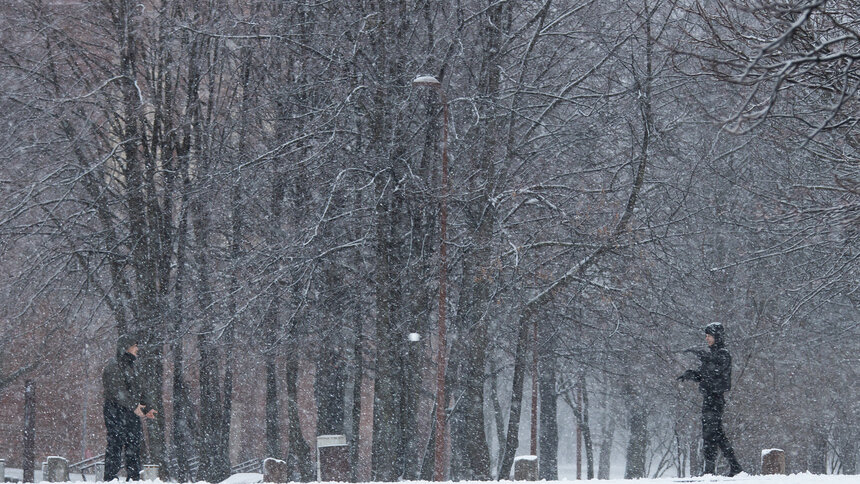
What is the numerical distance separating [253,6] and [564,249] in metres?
8.38

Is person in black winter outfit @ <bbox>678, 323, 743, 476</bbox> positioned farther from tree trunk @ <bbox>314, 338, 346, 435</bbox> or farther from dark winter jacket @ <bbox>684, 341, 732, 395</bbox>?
tree trunk @ <bbox>314, 338, 346, 435</bbox>

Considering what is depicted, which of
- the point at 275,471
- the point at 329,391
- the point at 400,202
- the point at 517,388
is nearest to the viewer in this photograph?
the point at 275,471

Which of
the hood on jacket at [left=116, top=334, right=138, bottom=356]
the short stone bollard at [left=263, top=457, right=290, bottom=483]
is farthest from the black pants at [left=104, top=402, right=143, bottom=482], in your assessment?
the short stone bollard at [left=263, top=457, right=290, bottom=483]

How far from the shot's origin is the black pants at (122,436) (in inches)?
468

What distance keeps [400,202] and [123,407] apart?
7.71 metres

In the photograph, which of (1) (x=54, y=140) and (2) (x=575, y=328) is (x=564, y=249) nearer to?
(2) (x=575, y=328)

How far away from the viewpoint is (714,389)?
11.6 meters

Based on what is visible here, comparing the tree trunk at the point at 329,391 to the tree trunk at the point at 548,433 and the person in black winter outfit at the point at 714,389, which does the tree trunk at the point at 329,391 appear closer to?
the tree trunk at the point at 548,433

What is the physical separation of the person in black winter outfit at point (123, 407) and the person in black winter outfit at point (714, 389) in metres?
6.72

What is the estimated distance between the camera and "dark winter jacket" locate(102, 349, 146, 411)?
11703 mm

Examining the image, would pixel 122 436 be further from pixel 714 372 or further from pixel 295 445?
pixel 295 445

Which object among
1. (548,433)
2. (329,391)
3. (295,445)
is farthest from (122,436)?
(548,433)

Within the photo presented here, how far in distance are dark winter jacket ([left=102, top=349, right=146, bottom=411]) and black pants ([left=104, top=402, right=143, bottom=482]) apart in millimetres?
97

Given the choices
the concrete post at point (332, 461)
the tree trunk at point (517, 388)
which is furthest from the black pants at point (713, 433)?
the tree trunk at point (517, 388)
